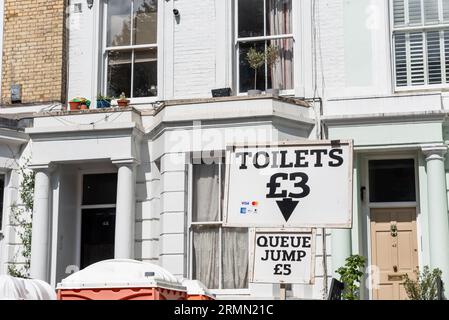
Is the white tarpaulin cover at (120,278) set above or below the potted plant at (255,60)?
below

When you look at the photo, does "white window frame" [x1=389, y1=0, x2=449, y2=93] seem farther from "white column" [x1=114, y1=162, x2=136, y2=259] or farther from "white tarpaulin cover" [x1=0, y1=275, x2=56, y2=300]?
"white tarpaulin cover" [x1=0, y1=275, x2=56, y2=300]

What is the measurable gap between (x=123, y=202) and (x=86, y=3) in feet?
13.1

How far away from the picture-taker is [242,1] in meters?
13.7

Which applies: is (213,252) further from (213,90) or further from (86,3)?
(86,3)

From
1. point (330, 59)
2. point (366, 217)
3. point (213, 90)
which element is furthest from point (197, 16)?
point (366, 217)

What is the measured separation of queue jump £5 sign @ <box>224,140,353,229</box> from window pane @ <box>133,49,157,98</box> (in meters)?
7.11

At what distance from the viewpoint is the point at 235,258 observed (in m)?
12.2

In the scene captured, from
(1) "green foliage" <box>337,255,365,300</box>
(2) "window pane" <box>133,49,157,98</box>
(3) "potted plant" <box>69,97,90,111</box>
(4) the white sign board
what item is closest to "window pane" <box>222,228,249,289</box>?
(1) "green foliage" <box>337,255,365,300</box>

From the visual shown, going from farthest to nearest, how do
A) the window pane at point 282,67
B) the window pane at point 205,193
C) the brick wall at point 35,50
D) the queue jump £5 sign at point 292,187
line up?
the brick wall at point 35,50
the window pane at point 282,67
the window pane at point 205,193
the queue jump £5 sign at point 292,187

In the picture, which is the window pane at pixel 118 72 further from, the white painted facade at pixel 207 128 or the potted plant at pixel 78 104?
the potted plant at pixel 78 104

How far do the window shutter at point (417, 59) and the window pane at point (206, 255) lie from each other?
4.08m

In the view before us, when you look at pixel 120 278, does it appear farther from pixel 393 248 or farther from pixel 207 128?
pixel 393 248

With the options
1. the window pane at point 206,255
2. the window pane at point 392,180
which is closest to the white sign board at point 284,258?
the window pane at point 206,255

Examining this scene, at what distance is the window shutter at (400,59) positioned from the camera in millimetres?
12828
